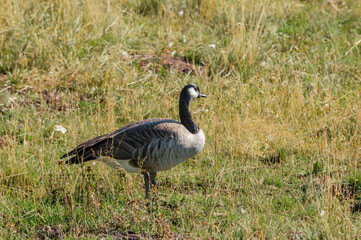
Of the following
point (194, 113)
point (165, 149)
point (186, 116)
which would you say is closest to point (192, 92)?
point (186, 116)

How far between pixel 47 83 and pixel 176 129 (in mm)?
3422

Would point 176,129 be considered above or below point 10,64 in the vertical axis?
above

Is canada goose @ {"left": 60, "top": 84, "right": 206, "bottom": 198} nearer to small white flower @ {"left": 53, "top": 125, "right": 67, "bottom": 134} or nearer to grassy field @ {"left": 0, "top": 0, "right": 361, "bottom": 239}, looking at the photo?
grassy field @ {"left": 0, "top": 0, "right": 361, "bottom": 239}

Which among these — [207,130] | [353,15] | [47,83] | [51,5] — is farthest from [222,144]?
[353,15]

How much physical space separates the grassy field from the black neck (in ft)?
1.81

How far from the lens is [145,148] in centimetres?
520

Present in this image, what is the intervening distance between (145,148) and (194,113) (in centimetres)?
214

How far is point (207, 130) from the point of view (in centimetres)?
680

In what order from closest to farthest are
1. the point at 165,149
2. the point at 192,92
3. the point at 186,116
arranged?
the point at 165,149
the point at 186,116
the point at 192,92

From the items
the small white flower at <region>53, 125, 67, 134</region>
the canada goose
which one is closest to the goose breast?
the canada goose

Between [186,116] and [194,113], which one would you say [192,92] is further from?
[194,113]

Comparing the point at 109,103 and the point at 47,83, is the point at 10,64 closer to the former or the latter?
the point at 47,83

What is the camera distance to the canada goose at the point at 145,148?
17.0 ft

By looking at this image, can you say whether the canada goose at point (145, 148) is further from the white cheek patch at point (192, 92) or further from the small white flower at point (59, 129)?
the small white flower at point (59, 129)
